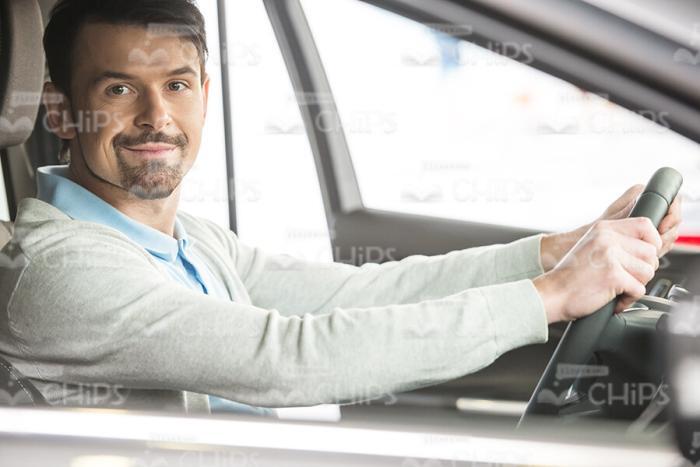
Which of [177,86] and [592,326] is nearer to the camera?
[592,326]

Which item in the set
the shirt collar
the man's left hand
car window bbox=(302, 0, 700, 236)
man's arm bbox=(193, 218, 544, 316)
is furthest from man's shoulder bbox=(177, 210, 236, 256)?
the man's left hand

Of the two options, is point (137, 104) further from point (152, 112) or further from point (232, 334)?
point (232, 334)

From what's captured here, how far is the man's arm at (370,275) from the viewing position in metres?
1.40

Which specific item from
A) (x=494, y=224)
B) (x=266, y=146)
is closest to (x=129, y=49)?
(x=266, y=146)

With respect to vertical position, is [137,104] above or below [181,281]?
above

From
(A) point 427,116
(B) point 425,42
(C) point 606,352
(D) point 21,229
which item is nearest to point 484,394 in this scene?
(C) point 606,352

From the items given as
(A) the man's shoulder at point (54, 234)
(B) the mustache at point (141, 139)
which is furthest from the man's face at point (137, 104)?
(A) the man's shoulder at point (54, 234)

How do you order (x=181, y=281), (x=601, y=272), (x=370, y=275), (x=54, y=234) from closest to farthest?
1. (x=601, y=272)
2. (x=54, y=234)
3. (x=181, y=281)
4. (x=370, y=275)

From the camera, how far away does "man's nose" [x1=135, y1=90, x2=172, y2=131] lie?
1.30m

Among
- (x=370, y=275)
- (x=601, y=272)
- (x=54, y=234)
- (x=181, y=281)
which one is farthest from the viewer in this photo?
(x=370, y=275)

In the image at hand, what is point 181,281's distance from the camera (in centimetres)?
136

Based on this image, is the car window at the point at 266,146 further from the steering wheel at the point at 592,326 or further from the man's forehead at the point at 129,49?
the steering wheel at the point at 592,326

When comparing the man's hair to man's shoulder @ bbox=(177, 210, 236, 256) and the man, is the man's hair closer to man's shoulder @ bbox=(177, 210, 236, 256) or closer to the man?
the man

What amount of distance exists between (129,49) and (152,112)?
0.09 metres
